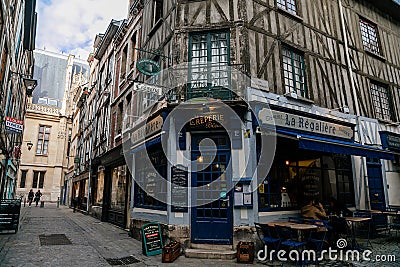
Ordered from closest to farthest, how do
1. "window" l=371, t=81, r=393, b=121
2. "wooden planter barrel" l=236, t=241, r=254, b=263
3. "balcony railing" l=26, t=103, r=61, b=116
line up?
1. "wooden planter barrel" l=236, t=241, r=254, b=263
2. "window" l=371, t=81, r=393, b=121
3. "balcony railing" l=26, t=103, r=61, b=116

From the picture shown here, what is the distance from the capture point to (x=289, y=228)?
4.75m

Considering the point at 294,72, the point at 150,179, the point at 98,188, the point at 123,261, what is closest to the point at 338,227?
the point at 294,72

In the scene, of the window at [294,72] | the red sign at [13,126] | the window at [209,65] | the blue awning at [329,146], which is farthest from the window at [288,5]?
the red sign at [13,126]

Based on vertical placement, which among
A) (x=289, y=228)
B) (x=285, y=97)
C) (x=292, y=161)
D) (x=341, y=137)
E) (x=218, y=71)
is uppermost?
(x=218, y=71)

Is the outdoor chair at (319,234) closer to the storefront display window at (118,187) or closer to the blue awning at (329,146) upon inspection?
the blue awning at (329,146)

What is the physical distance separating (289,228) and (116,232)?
19.7 feet

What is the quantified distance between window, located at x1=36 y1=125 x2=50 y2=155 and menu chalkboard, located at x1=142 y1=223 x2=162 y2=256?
27555 mm

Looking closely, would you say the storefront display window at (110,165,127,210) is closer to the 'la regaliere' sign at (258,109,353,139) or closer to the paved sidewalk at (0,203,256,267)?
the paved sidewalk at (0,203,256,267)

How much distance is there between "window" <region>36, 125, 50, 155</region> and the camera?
2842cm

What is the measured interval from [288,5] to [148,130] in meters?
5.76

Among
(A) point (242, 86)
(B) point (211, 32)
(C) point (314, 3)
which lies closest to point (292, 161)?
(A) point (242, 86)

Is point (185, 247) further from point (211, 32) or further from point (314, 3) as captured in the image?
point (314, 3)

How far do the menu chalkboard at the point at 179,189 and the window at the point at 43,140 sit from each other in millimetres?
27611

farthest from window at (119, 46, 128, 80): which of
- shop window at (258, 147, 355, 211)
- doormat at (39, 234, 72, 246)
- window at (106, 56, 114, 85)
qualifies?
shop window at (258, 147, 355, 211)
